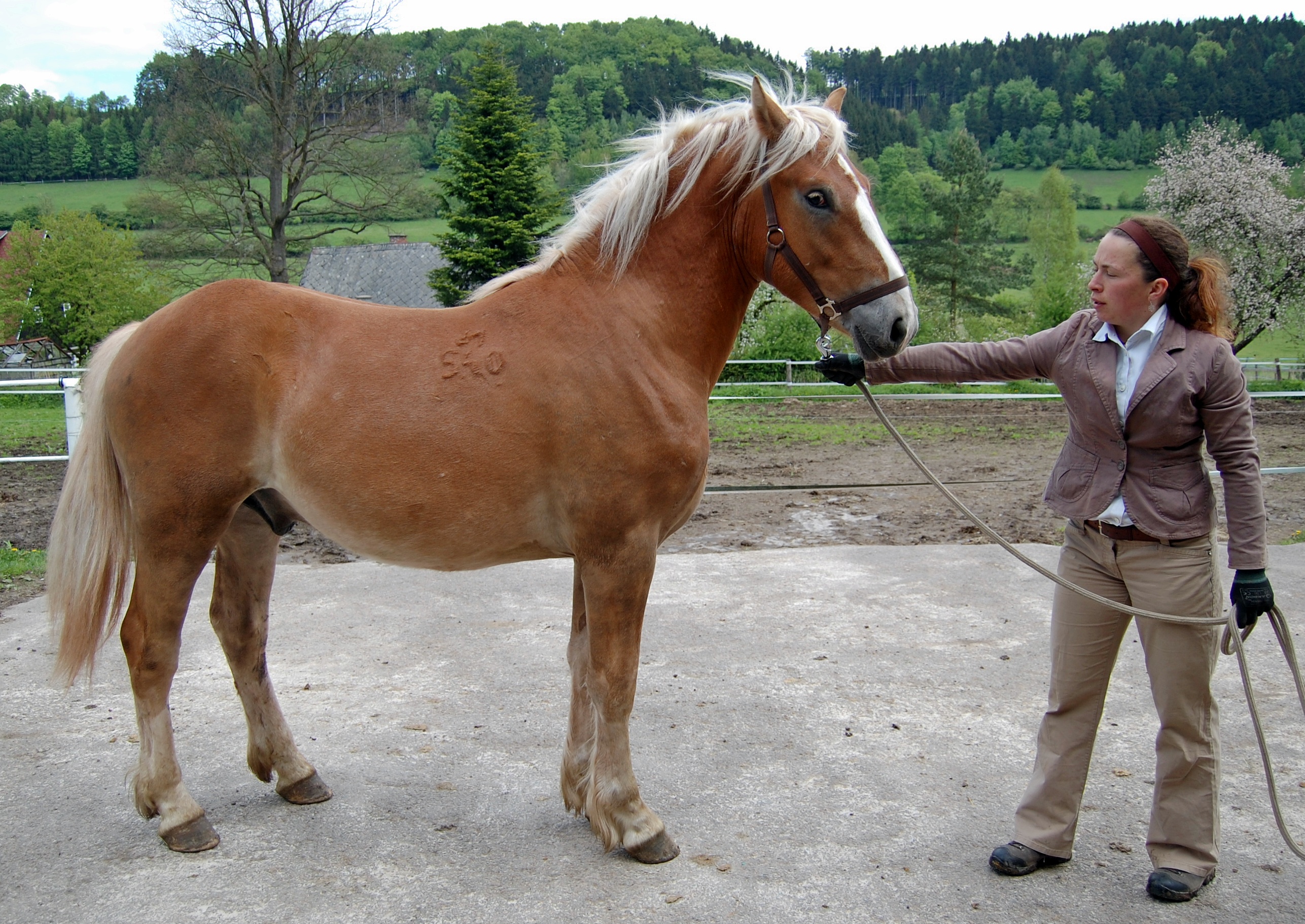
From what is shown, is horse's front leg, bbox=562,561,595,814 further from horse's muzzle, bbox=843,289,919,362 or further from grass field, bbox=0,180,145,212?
grass field, bbox=0,180,145,212

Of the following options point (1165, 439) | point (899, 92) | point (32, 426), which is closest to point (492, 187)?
point (32, 426)

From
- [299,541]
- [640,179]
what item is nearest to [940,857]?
[640,179]

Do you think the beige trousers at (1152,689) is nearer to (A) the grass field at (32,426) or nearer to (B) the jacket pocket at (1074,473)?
(B) the jacket pocket at (1074,473)

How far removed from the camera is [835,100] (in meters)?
2.70

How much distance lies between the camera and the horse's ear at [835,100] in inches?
105

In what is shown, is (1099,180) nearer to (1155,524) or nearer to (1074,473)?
(1074,473)

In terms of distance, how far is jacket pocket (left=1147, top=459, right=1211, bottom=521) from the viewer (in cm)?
240

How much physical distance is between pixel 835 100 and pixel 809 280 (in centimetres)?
66

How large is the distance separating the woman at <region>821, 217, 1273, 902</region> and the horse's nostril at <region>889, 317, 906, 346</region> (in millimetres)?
581

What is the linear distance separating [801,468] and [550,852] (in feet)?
26.2

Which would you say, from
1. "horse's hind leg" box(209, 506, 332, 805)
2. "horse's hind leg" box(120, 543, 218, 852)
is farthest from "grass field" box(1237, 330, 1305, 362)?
"horse's hind leg" box(120, 543, 218, 852)

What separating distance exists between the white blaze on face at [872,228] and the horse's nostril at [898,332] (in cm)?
13

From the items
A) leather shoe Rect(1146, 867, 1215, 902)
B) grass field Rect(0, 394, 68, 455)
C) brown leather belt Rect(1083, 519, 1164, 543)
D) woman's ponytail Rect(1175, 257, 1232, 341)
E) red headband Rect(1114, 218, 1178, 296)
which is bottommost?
grass field Rect(0, 394, 68, 455)

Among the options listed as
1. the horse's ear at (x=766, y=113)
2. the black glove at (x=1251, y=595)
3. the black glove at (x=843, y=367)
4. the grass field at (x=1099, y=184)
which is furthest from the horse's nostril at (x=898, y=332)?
the grass field at (x=1099, y=184)
